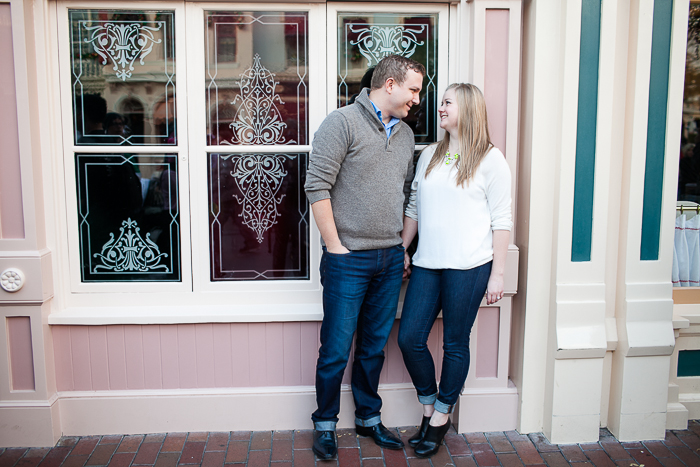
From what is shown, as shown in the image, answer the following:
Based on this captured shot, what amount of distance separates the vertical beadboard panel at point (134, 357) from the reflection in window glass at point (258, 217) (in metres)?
0.55

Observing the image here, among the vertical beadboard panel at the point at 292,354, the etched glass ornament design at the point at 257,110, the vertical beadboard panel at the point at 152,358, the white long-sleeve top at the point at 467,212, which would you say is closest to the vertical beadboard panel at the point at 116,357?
the vertical beadboard panel at the point at 152,358

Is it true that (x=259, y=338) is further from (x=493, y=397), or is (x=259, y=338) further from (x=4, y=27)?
(x=4, y=27)

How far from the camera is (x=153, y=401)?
3.13 meters

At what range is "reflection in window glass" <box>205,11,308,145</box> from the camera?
10.0 ft

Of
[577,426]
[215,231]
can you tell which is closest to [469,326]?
[577,426]

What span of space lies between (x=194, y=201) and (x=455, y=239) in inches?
60.5

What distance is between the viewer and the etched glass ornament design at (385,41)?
3.09m

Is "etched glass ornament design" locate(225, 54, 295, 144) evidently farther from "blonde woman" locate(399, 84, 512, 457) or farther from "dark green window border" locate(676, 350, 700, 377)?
"dark green window border" locate(676, 350, 700, 377)

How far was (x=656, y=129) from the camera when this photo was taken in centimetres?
296

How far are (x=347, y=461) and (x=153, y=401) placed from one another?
1.21m

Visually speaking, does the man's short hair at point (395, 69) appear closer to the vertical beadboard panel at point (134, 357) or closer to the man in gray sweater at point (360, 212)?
the man in gray sweater at point (360, 212)

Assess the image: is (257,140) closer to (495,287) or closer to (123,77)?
(123,77)

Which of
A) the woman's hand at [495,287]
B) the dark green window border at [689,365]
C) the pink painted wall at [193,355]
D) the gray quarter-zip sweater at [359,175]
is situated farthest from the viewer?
the dark green window border at [689,365]

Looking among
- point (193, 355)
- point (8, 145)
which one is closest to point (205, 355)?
point (193, 355)
